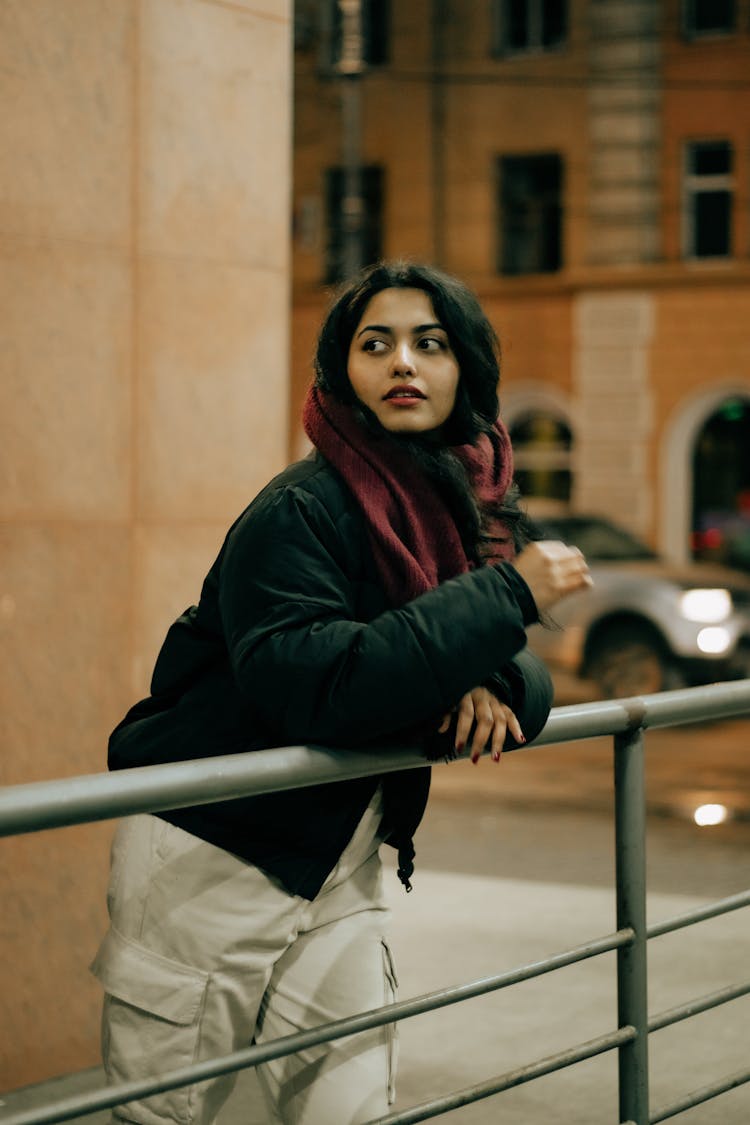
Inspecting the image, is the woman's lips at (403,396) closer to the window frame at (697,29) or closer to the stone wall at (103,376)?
the stone wall at (103,376)

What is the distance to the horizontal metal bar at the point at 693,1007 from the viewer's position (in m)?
2.92

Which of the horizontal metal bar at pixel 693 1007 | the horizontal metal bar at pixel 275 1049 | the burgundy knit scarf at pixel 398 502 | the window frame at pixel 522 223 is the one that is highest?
the window frame at pixel 522 223

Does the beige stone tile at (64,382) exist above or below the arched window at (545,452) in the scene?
above

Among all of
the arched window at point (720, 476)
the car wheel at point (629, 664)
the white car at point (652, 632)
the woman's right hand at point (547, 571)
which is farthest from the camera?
the arched window at point (720, 476)

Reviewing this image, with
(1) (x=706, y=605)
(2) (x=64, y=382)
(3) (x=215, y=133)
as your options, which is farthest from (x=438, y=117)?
(2) (x=64, y=382)

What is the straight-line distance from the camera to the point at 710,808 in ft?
31.7

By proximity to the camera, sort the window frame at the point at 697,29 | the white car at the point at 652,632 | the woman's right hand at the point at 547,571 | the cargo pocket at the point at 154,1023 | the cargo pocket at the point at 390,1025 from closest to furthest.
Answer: the woman's right hand at the point at 547,571
the cargo pocket at the point at 154,1023
the cargo pocket at the point at 390,1025
the white car at the point at 652,632
the window frame at the point at 697,29

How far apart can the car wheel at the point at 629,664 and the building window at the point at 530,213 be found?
12536 mm

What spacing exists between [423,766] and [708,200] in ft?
74.2

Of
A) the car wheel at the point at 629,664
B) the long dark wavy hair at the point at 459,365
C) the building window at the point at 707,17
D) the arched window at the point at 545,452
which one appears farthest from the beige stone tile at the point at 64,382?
the building window at the point at 707,17

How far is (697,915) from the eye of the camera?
120 inches

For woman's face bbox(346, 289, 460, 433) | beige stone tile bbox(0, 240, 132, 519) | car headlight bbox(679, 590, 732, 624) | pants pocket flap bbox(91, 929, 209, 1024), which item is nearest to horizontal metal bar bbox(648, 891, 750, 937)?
pants pocket flap bbox(91, 929, 209, 1024)

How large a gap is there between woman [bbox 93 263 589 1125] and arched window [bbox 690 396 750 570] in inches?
857

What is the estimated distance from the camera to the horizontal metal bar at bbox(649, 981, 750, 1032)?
292 centimetres
